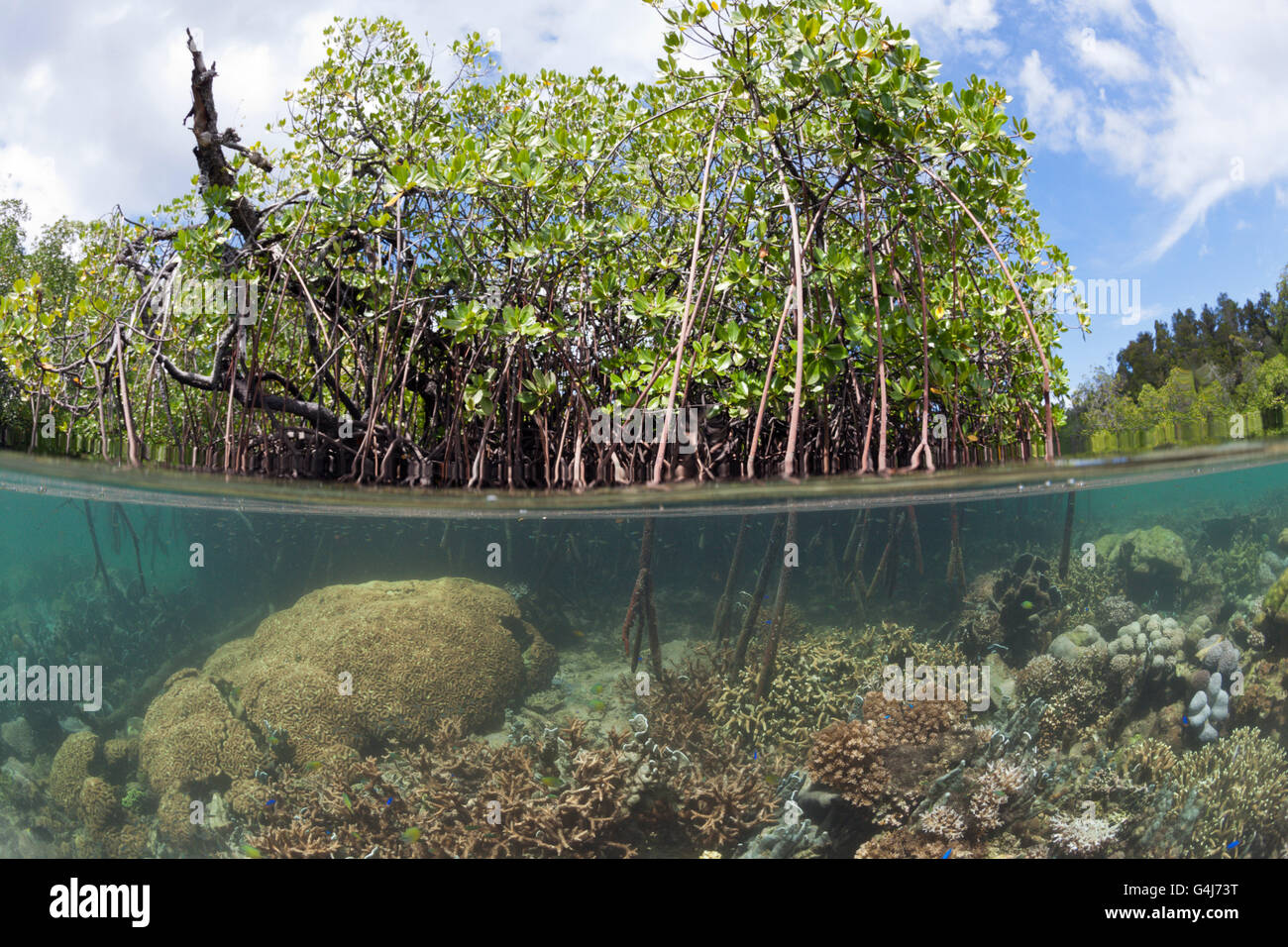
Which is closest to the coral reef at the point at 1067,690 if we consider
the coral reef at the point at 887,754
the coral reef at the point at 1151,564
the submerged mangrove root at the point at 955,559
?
the submerged mangrove root at the point at 955,559

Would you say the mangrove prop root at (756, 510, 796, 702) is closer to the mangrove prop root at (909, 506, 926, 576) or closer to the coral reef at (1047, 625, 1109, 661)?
the mangrove prop root at (909, 506, 926, 576)

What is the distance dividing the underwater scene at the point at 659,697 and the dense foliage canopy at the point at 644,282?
2.70ft

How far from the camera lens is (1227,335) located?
5500 millimetres

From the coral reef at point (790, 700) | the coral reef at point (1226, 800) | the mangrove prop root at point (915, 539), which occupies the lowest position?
the coral reef at point (1226, 800)

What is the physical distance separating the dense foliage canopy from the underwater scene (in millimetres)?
824

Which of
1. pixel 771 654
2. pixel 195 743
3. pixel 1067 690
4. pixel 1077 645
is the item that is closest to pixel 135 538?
pixel 195 743

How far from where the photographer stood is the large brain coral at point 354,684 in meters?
7.22

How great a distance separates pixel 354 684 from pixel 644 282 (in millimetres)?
5479

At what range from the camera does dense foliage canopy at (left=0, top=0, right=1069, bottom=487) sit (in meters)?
3.48

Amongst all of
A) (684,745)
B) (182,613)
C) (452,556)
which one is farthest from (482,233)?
(182,613)

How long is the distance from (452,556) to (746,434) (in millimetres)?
7870

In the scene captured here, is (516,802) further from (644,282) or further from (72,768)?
(72,768)

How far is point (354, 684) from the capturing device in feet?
24.3

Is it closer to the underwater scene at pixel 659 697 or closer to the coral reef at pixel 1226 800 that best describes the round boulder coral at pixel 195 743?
the underwater scene at pixel 659 697
